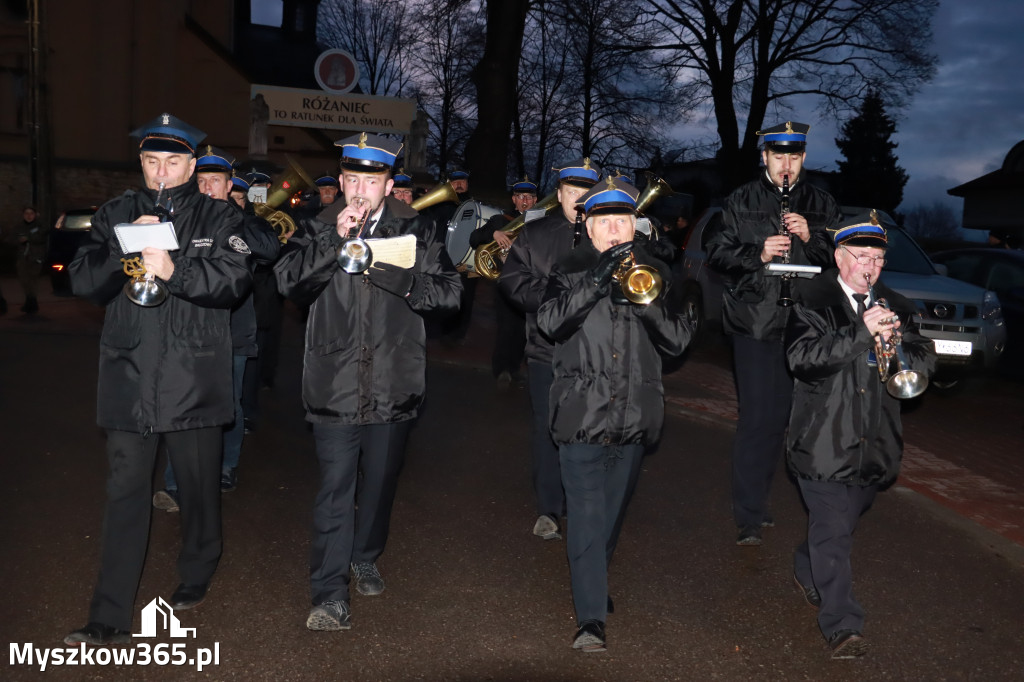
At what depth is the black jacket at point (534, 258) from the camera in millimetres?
5734

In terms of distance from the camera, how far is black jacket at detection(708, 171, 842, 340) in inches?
237

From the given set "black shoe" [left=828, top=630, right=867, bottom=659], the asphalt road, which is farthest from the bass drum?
"black shoe" [left=828, top=630, right=867, bottom=659]

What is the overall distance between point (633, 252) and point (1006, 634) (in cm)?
262

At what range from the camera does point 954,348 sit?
11.7m

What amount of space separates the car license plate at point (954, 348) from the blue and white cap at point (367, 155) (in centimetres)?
853

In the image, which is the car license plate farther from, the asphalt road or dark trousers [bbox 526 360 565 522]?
dark trousers [bbox 526 360 565 522]

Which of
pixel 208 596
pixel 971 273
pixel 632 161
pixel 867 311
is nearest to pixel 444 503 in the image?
pixel 208 596

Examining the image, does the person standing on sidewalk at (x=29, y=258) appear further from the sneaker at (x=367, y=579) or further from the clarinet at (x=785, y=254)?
the clarinet at (x=785, y=254)

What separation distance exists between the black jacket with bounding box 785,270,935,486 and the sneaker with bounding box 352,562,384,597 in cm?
209

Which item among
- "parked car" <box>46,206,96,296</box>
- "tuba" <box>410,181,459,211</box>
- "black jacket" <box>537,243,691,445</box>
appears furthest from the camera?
"parked car" <box>46,206,96,296</box>

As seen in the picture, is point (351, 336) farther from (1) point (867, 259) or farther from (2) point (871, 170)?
(2) point (871, 170)

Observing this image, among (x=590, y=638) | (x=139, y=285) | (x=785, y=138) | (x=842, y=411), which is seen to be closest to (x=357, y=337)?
(x=139, y=285)

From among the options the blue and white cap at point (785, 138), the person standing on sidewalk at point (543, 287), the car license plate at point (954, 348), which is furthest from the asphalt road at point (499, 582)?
the car license plate at point (954, 348)

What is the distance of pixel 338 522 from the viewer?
16.1 ft
